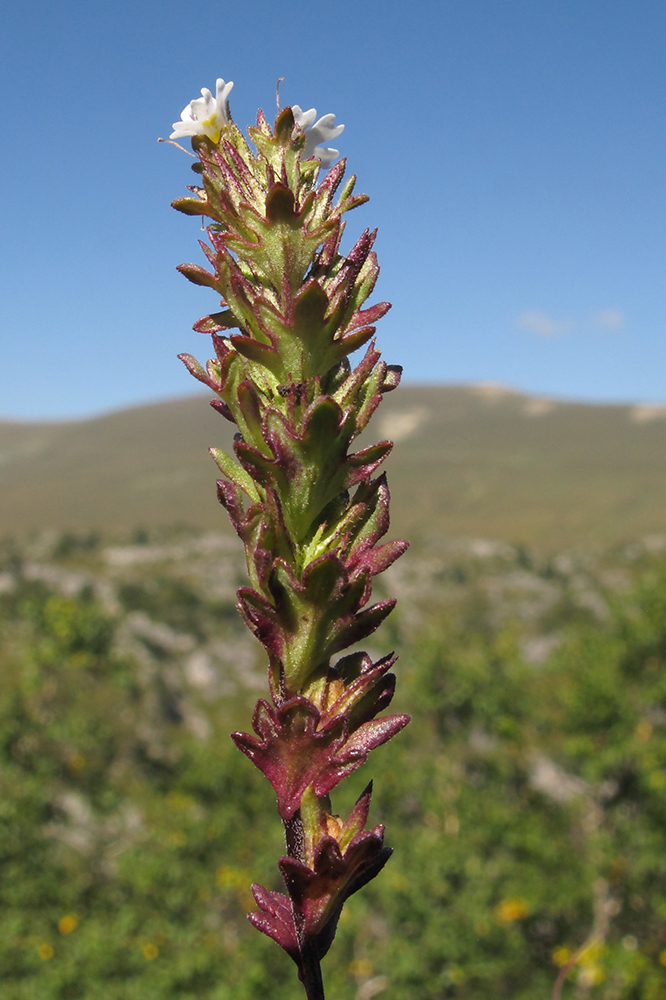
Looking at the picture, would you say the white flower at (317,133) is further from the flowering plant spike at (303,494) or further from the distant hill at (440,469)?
the distant hill at (440,469)

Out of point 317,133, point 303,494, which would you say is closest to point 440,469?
point 317,133

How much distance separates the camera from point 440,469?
143 m

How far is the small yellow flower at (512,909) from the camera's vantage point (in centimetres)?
2667

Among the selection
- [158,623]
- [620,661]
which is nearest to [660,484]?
[158,623]

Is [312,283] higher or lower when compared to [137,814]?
higher

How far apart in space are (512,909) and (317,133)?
30242mm

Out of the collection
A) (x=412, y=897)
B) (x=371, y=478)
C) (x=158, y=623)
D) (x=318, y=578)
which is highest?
(x=371, y=478)

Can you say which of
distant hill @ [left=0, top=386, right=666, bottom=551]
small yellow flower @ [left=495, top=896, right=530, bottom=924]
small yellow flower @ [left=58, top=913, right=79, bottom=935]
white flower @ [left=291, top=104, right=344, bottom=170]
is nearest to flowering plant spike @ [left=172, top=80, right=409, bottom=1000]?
white flower @ [left=291, top=104, right=344, bottom=170]

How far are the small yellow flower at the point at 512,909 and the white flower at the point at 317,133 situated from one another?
96.5 feet

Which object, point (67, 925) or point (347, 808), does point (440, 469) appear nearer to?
point (347, 808)

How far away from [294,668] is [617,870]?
3225 centimetres

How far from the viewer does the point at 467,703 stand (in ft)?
115

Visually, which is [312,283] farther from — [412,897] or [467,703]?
[467,703]

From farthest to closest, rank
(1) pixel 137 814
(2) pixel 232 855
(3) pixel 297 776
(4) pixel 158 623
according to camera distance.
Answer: (4) pixel 158 623, (1) pixel 137 814, (2) pixel 232 855, (3) pixel 297 776
